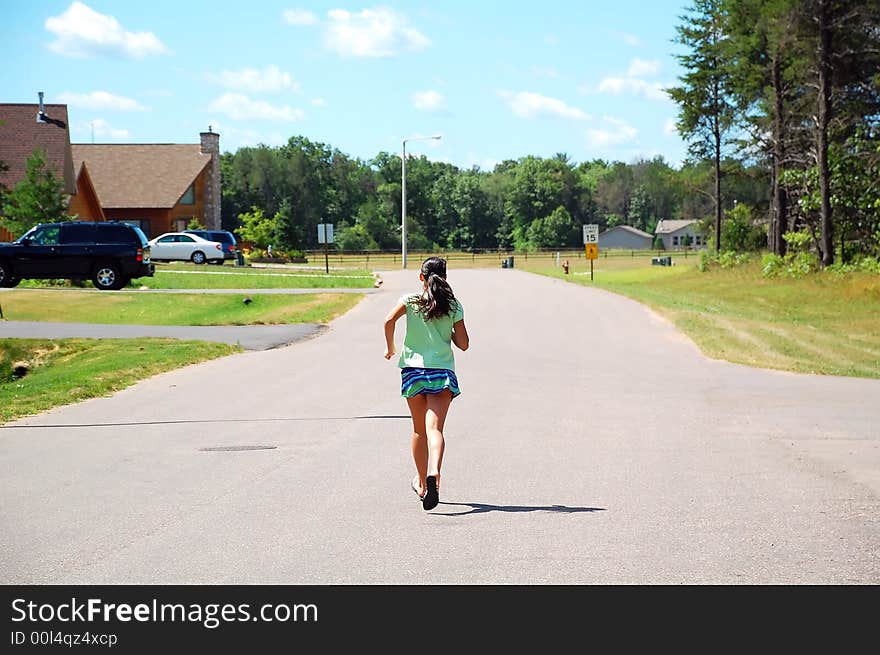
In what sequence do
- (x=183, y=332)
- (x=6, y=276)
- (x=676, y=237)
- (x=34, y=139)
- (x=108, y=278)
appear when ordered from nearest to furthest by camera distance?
(x=183, y=332) → (x=6, y=276) → (x=108, y=278) → (x=34, y=139) → (x=676, y=237)

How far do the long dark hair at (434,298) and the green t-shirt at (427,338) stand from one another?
0.04m

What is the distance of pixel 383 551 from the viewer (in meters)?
7.45

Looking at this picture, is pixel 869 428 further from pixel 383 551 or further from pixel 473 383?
pixel 383 551

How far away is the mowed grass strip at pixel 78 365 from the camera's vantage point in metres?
17.1

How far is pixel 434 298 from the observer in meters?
8.94

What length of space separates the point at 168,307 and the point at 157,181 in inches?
1751

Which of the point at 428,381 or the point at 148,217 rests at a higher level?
the point at 148,217

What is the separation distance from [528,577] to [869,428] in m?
8.80

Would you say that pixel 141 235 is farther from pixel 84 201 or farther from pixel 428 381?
pixel 84 201

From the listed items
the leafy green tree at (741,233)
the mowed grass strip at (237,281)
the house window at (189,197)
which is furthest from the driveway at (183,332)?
the leafy green tree at (741,233)

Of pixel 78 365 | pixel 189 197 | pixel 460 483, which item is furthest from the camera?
pixel 189 197

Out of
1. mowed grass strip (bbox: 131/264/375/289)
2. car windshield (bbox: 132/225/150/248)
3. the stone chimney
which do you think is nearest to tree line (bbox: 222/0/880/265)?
the stone chimney

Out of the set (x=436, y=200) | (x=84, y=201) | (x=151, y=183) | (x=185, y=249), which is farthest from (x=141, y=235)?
(x=436, y=200)

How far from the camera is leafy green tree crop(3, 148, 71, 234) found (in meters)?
49.6
